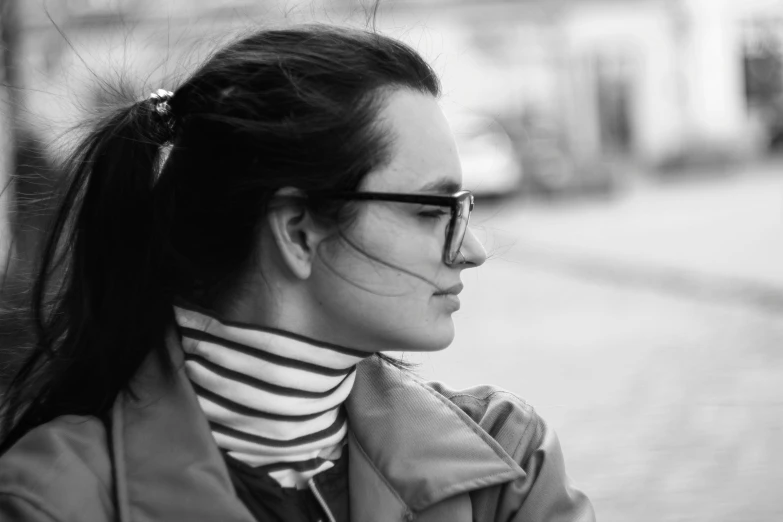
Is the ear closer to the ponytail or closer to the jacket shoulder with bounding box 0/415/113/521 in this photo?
the ponytail

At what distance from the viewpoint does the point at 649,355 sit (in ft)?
24.0

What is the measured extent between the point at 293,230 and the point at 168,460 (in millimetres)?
401

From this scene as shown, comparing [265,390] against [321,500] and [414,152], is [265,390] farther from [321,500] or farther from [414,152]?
[414,152]

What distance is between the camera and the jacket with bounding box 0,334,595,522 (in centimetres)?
161

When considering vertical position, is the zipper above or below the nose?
below

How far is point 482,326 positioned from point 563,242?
19.1 feet

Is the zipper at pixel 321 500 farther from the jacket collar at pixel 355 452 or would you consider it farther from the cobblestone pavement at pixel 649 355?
the cobblestone pavement at pixel 649 355

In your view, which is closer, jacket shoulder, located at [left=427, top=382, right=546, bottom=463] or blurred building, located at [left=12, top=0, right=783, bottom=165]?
jacket shoulder, located at [left=427, top=382, right=546, bottom=463]

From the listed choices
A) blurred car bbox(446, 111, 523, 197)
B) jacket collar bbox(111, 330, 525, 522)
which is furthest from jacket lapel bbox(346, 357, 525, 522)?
blurred car bbox(446, 111, 523, 197)

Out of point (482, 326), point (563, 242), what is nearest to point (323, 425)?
point (482, 326)

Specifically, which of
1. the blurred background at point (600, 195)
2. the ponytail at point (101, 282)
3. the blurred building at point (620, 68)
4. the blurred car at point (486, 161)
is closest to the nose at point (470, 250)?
the blurred background at point (600, 195)

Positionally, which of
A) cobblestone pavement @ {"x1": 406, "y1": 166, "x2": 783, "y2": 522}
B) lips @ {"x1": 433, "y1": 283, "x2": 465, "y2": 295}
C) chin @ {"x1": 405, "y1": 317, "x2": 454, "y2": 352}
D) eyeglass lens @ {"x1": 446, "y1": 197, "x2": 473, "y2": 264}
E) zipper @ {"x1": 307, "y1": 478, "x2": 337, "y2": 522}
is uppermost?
eyeglass lens @ {"x1": 446, "y1": 197, "x2": 473, "y2": 264}

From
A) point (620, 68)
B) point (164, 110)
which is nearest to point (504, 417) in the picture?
point (164, 110)

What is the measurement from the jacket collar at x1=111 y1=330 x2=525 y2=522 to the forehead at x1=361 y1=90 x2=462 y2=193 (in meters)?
0.34
